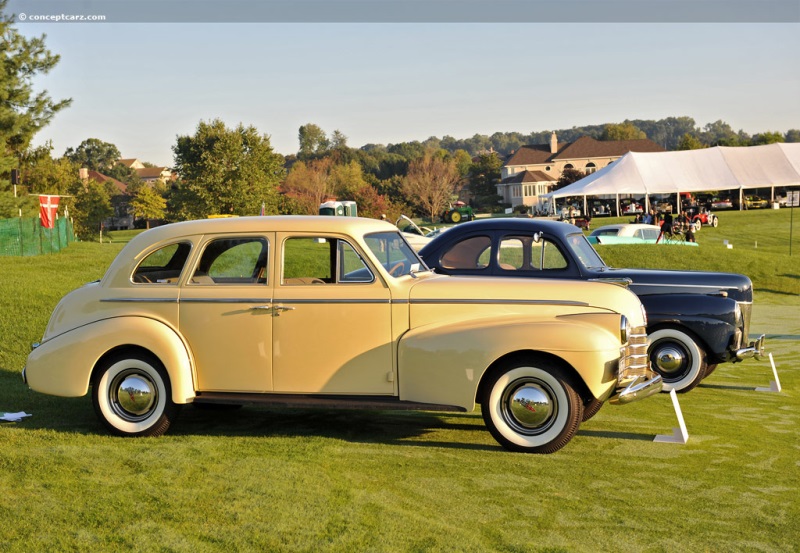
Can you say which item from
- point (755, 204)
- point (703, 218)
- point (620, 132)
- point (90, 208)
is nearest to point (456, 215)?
point (703, 218)

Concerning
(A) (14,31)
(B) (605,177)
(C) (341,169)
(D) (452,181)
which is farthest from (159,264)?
(C) (341,169)

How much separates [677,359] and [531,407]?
14.4 feet

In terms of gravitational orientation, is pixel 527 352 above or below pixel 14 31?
below

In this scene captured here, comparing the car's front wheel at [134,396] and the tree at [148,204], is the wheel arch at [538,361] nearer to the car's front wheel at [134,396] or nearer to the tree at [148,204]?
the car's front wheel at [134,396]

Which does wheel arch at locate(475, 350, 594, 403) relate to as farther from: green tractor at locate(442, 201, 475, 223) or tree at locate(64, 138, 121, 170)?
tree at locate(64, 138, 121, 170)

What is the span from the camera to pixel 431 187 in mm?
94562

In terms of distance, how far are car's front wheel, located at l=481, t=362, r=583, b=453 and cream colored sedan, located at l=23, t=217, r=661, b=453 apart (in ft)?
0.04

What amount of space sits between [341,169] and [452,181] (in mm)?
15640

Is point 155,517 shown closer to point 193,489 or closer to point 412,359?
point 193,489

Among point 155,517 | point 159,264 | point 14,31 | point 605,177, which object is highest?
point 14,31

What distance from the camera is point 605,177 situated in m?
59.1

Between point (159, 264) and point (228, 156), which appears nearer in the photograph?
point (159, 264)

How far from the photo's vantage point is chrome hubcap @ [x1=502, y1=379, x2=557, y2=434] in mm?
6953

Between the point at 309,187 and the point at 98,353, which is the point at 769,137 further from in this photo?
the point at 98,353
